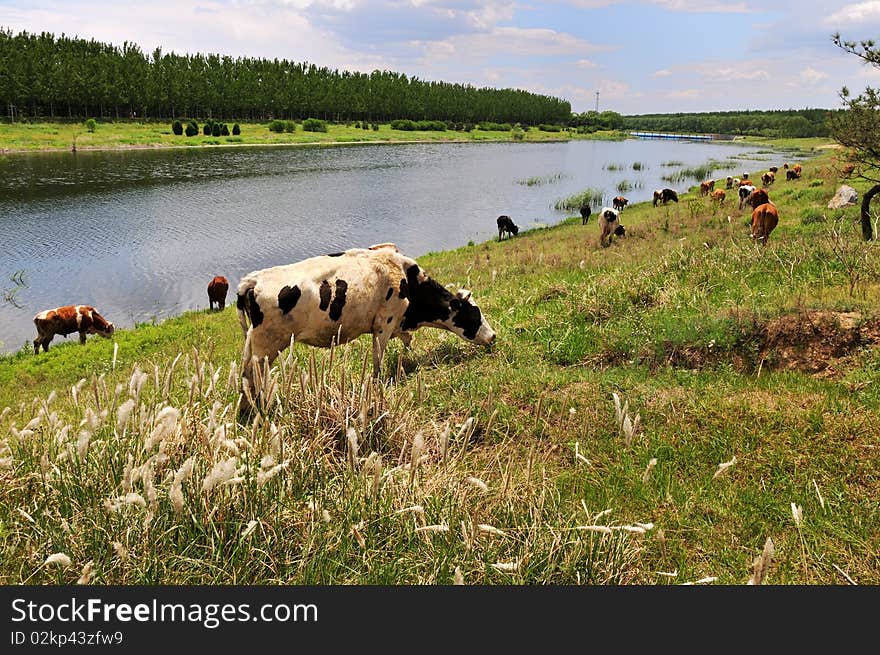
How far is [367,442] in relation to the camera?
460 centimetres

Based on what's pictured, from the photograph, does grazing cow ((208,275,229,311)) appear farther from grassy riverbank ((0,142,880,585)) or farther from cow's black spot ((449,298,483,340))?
cow's black spot ((449,298,483,340))

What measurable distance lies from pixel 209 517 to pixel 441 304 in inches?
247

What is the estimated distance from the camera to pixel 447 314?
29.6ft

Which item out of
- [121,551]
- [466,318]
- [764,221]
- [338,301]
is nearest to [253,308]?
[338,301]

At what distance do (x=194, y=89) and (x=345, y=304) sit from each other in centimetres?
10824

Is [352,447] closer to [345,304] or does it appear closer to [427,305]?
[345,304]

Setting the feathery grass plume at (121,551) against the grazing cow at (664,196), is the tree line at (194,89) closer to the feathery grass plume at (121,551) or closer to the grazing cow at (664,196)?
the grazing cow at (664,196)

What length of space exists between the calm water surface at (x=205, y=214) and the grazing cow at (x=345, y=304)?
11770 mm

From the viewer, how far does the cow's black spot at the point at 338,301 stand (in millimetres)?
7340

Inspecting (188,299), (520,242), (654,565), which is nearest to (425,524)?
(654,565)

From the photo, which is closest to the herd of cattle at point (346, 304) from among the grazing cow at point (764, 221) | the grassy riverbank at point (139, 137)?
the grazing cow at point (764, 221)

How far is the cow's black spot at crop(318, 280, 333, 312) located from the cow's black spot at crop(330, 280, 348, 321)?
8cm

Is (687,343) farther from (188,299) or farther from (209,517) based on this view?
(188,299)

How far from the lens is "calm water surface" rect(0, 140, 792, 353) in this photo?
68.0ft
